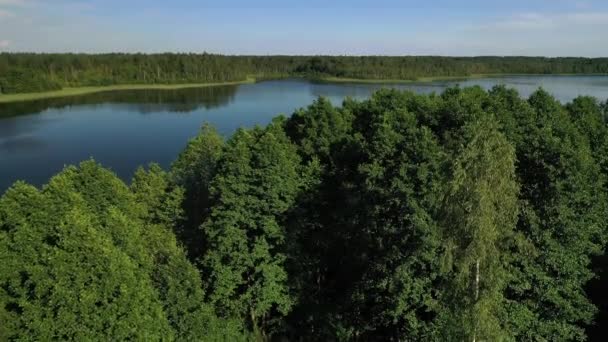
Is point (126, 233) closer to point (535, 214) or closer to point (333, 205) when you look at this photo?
point (333, 205)

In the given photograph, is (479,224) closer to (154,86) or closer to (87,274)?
(87,274)

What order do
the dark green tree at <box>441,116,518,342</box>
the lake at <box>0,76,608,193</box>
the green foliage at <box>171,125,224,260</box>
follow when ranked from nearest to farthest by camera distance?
1. the dark green tree at <box>441,116,518,342</box>
2. the green foliage at <box>171,125,224,260</box>
3. the lake at <box>0,76,608,193</box>

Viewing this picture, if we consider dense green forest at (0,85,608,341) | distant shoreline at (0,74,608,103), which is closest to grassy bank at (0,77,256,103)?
distant shoreline at (0,74,608,103)

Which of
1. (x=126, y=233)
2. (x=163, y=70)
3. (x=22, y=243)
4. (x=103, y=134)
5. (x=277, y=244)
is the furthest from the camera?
(x=163, y=70)

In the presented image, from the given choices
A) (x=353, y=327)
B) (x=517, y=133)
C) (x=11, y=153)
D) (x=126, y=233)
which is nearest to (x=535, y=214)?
(x=517, y=133)

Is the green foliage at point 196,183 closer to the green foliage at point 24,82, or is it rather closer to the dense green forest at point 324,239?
the dense green forest at point 324,239

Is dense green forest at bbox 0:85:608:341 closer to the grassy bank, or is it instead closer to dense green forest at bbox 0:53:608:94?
the grassy bank

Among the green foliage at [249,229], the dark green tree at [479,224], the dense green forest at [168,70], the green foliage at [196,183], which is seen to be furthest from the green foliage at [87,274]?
the dense green forest at [168,70]
